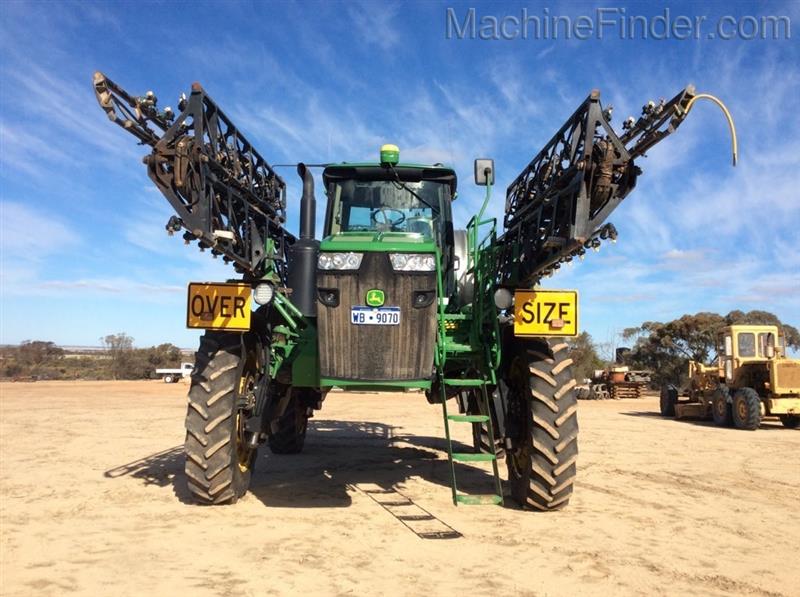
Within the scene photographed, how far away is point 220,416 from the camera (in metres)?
5.95

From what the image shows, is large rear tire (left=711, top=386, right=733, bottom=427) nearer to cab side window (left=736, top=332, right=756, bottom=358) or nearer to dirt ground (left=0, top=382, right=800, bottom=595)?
cab side window (left=736, top=332, right=756, bottom=358)

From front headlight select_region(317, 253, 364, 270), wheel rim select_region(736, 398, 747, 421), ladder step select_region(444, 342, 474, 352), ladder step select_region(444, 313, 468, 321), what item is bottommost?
wheel rim select_region(736, 398, 747, 421)

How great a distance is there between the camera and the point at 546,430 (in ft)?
18.9

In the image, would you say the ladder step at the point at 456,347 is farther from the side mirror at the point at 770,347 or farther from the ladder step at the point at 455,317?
the side mirror at the point at 770,347

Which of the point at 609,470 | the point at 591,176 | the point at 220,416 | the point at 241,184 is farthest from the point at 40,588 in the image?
the point at 609,470

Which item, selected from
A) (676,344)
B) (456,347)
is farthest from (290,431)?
(676,344)

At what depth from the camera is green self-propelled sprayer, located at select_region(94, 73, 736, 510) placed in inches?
203

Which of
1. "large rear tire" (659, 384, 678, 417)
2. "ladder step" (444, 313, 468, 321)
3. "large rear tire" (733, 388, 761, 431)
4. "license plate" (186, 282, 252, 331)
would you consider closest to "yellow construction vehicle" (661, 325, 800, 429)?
"large rear tire" (733, 388, 761, 431)

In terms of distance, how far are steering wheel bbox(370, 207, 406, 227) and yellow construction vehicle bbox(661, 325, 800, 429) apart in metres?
12.8

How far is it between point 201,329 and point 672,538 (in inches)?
184

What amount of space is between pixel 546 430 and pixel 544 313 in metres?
1.11

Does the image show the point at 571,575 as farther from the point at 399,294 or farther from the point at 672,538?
the point at 399,294

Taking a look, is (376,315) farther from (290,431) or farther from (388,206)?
(290,431)

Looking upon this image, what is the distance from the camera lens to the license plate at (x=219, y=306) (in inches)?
236
